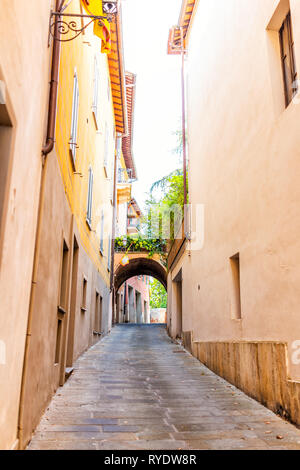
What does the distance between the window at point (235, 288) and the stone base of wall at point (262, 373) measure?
2.01 feet

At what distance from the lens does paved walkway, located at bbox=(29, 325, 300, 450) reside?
422 centimetres

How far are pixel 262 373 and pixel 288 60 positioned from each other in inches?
177

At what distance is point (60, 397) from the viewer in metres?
6.11

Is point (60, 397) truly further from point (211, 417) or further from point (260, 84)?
point (260, 84)

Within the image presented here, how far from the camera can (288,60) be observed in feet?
20.4

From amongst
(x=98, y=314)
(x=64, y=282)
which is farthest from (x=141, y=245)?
(x=64, y=282)

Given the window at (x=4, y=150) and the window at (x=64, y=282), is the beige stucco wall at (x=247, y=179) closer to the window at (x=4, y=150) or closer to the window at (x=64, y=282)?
the window at (x=64, y=282)

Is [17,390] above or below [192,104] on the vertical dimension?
below

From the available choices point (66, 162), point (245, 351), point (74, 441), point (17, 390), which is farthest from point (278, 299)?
point (66, 162)

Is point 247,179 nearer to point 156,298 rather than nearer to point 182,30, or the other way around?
point 182,30

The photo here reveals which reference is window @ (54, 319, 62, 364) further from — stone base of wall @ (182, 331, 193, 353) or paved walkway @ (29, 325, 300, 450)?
stone base of wall @ (182, 331, 193, 353)

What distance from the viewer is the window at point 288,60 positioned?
Result: 6.02 m

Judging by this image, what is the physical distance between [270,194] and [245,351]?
2459 mm

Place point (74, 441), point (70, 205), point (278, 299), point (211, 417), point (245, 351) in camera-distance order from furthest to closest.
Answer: point (70, 205), point (245, 351), point (278, 299), point (211, 417), point (74, 441)
